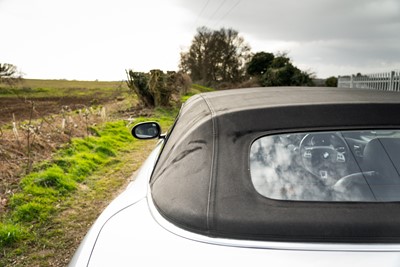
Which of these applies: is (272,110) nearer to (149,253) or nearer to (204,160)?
(204,160)

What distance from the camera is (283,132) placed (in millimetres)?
1345

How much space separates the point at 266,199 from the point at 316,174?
32 centimetres

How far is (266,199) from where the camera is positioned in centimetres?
122

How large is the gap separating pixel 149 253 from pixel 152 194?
42 centimetres

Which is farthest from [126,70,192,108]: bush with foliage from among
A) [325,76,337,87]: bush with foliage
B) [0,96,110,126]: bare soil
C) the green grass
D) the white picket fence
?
[325,76,337,87]: bush with foliage

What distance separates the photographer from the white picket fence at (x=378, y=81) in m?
13.2

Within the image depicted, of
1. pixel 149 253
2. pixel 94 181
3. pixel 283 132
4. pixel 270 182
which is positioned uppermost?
pixel 283 132

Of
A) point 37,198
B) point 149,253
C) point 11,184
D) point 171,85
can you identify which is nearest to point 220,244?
point 149,253

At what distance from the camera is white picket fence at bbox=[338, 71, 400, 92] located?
13195 millimetres

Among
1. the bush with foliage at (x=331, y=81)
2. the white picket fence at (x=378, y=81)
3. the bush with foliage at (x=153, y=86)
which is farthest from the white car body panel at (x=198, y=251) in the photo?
the bush with foliage at (x=331, y=81)

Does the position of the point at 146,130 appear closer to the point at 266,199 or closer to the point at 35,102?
the point at 266,199

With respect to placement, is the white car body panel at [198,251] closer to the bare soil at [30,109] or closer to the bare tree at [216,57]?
the bare soil at [30,109]

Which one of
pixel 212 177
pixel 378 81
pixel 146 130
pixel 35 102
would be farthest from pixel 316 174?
pixel 35 102

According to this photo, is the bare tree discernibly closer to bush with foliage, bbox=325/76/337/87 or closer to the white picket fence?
bush with foliage, bbox=325/76/337/87
